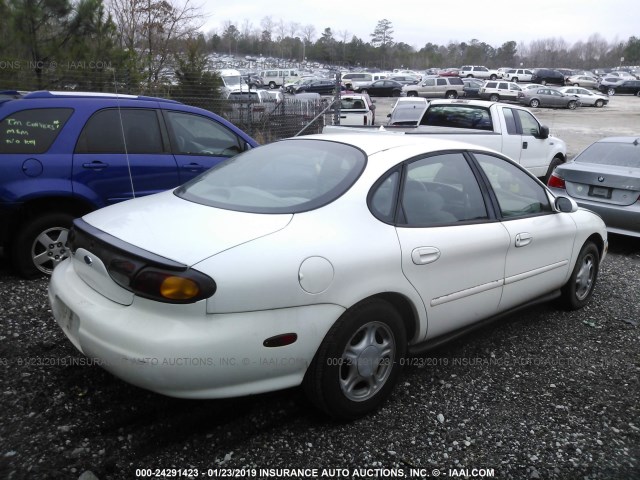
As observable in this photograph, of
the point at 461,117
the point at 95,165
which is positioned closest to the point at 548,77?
the point at 461,117

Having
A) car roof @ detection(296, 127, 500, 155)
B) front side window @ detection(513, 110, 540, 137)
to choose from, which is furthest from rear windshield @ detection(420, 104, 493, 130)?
car roof @ detection(296, 127, 500, 155)

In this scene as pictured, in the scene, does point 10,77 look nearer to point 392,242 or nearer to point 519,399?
point 392,242

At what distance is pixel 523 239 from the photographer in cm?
382

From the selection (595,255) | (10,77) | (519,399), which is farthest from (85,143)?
(10,77)

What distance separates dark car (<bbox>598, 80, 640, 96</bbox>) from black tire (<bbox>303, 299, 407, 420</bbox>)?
190 ft

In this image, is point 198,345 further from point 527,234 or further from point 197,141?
point 197,141

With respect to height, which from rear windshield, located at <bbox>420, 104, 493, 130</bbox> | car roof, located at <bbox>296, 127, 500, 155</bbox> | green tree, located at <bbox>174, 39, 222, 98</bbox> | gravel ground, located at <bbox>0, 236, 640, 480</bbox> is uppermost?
green tree, located at <bbox>174, 39, 222, 98</bbox>

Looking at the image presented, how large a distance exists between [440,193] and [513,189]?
92cm

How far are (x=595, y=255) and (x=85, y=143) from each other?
4.74 metres

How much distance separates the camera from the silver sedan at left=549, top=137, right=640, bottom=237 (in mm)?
6652

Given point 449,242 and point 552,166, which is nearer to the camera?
point 449,242

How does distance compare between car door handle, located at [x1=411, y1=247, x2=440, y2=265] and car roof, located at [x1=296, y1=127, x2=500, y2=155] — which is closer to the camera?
car door handle, located at [x1=411, y1=247, x2=440, y2=265]

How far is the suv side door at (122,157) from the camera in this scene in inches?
194

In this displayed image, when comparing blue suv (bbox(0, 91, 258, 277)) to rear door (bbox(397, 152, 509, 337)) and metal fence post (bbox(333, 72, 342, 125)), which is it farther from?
metal fence post (bbox(333, 72, 342, 125))
